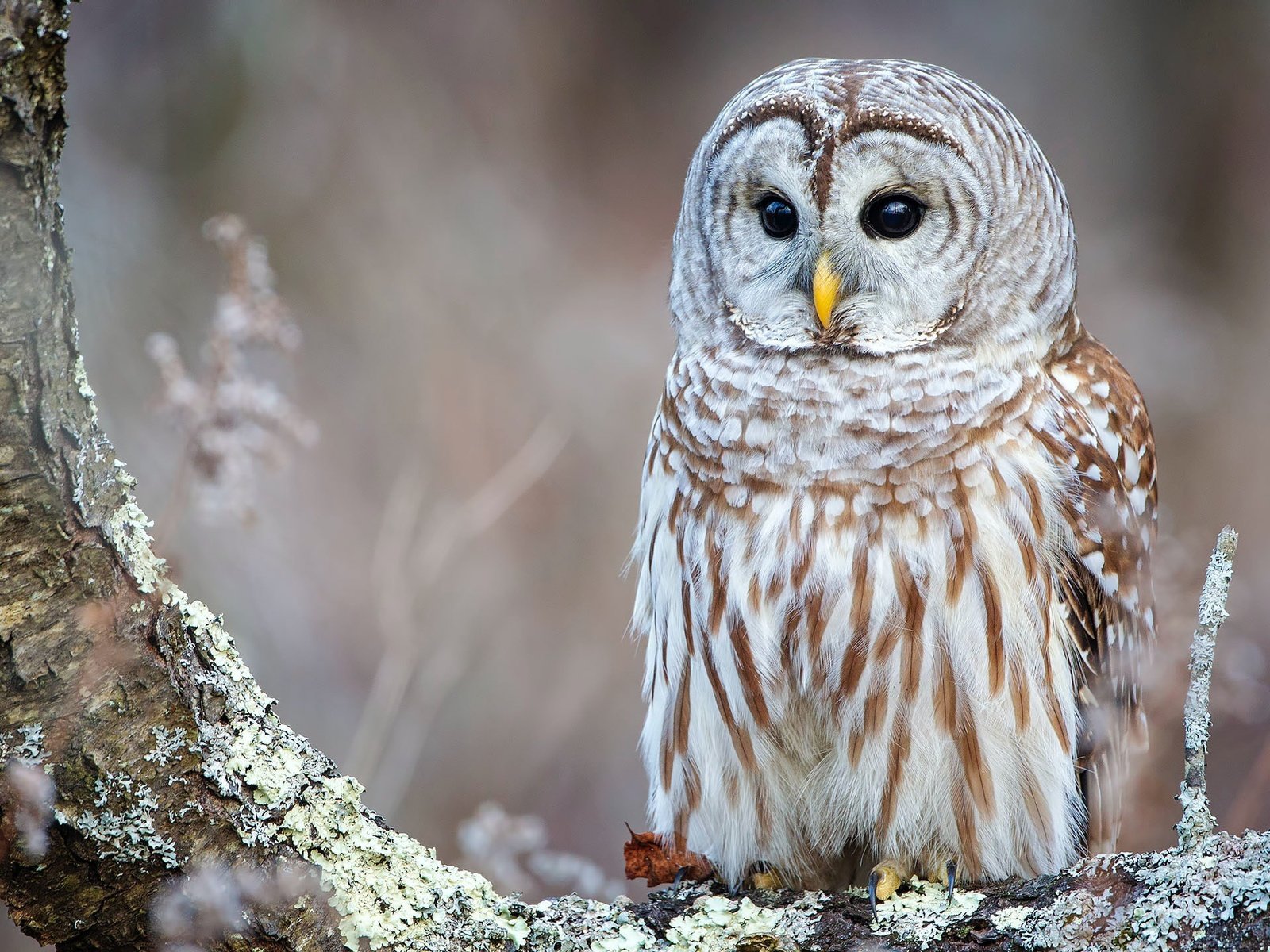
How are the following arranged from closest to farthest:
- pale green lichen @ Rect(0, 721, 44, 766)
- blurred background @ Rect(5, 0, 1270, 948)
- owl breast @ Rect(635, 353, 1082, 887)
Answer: pale green lichen @ Rect(0, 721, 44, 766), owl breast @ Rect(635, 353, 1082, 887), blurred background @ Rect(5, 0, 1270, 948)

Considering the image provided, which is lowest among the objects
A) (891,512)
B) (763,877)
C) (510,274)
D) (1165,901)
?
(1165,901)

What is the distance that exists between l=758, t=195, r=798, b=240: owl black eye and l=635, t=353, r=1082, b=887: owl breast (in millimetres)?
293

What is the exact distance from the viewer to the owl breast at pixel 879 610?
2.48 m

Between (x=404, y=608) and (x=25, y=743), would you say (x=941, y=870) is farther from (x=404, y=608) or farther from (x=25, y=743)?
(x=25, y=743)

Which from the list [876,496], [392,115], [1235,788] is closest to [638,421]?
[392,115]

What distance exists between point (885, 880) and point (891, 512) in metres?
0.73

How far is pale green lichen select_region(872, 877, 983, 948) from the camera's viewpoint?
2018 millimetres

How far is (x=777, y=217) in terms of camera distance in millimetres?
2732

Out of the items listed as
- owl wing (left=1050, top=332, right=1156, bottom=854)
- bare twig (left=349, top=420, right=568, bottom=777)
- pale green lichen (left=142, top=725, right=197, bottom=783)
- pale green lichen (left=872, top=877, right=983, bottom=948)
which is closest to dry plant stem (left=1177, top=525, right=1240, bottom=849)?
pale green lichen (left=872, top=877, right=983, bottom=948)

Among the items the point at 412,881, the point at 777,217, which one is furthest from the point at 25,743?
the point at 777,217

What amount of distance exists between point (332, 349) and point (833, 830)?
140 inches

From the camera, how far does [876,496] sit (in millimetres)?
2471

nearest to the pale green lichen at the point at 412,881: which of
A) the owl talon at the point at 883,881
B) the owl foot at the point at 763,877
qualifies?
the owl talon at the point at 883,881

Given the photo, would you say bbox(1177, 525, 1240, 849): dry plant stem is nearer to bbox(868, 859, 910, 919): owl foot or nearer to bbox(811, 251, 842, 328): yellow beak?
bbox(868, 859, 910, 919): owl foot
